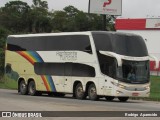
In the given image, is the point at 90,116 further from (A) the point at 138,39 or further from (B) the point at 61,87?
(B) the point at 61,87

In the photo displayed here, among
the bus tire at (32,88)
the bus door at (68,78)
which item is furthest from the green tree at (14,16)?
the bus door at (68,78)

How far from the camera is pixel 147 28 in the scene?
288 feet

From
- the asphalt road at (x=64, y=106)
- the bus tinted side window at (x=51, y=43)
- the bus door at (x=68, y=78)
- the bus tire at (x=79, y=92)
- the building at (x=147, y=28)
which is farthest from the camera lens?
the building at (x=147, y=28)

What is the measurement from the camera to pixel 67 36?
114 ft

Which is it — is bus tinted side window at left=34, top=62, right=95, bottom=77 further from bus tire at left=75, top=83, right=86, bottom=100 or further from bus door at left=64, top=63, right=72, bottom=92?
bus tire at left=75, top=83, right=86, bottom=100

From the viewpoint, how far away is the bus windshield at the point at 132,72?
31.5 metres

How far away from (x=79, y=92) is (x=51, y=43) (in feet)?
13.6

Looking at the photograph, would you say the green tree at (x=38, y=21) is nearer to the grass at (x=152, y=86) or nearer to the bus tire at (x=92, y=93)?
the grass at (x=152, y=86)

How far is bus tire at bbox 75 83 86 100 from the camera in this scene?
110 feet

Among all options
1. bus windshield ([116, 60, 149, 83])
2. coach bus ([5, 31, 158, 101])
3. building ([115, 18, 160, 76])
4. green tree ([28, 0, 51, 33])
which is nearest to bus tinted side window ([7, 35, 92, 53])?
coach bus ([5, 31, 158, 101])

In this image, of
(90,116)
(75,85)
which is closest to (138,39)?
(75,85)

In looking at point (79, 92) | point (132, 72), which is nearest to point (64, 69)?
point (79, 92)

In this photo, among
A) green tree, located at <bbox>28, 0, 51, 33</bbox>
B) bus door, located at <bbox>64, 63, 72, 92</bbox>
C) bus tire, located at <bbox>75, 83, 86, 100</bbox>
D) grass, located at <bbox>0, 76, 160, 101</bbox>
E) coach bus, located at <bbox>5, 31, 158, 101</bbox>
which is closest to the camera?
coach bus, located at <bbox>5, 31, 158, 101</bbox>

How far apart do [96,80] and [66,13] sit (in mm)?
116583
